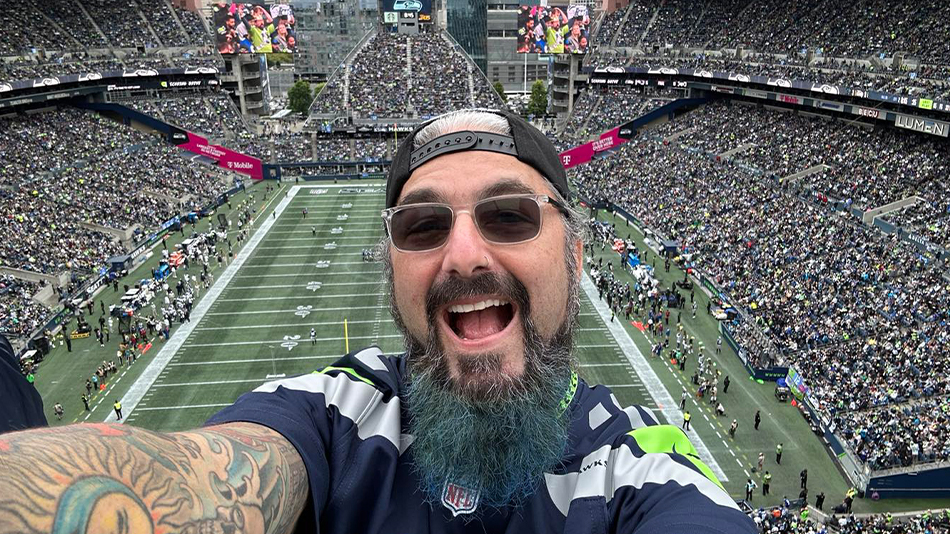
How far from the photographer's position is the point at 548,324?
243 cm

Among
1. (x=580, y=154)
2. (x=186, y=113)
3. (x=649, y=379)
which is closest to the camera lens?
(x=649, y=379)

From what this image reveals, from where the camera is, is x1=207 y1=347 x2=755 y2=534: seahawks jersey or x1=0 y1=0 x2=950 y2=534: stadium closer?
x1=207 y1=347 x2=755 y2=534: seahawks jersey

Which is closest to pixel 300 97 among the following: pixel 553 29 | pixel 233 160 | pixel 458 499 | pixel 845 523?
pixel 233 160

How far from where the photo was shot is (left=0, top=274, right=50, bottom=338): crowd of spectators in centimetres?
2463

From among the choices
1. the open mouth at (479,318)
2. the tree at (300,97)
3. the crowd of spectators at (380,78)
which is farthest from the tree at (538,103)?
the open mouth at (479,318)

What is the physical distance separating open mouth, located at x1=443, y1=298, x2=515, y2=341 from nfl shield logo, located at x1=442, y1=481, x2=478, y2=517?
1.89 feet

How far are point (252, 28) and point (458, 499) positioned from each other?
70256 mm

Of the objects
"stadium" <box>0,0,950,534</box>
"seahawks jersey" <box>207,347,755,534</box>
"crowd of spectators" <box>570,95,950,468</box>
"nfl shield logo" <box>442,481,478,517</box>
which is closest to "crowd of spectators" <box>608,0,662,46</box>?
"stadium" <box>0,0,950,534</box>

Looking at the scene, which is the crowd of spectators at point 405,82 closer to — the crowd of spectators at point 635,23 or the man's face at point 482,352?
the crowd of spectators at point 635,23

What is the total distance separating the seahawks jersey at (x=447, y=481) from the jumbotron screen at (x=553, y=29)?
64.8 m

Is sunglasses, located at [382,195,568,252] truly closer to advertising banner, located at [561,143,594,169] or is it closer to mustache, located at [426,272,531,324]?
mustache, located at [426,272,531,324]

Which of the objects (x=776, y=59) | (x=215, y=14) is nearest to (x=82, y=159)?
(x=215, y=14)

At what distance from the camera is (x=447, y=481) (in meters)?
2.29

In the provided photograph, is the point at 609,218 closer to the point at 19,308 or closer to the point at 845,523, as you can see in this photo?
the point at 845,523
